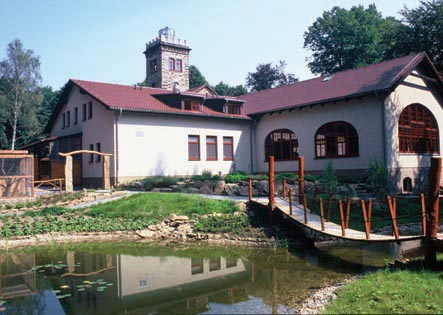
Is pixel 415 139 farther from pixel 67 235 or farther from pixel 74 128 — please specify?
pixel 74 128

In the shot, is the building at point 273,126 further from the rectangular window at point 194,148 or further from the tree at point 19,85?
the tree at point 19,85

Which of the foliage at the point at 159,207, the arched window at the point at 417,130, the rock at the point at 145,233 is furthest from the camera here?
the arched window at the point at 417,130

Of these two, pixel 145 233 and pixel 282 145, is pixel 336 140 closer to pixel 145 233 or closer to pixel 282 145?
pixel 282 145

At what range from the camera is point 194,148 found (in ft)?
79.5

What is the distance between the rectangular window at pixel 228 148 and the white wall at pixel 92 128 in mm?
7254

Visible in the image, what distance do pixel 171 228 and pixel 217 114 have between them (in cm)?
1173

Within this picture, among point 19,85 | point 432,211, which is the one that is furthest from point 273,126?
point 19,85

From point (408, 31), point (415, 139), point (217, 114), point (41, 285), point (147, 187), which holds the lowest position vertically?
point (41, 285)

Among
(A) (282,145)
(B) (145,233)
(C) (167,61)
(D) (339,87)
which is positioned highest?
(C) (167,61)

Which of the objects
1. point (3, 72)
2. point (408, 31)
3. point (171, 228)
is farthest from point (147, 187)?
point (3, 72)

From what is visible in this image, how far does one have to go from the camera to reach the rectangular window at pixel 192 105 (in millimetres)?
24406

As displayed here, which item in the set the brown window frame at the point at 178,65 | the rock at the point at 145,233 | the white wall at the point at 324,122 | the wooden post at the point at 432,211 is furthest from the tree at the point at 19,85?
the wooden post at the point at 432,211

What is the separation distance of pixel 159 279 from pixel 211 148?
16.2m

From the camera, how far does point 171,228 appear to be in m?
14.5
